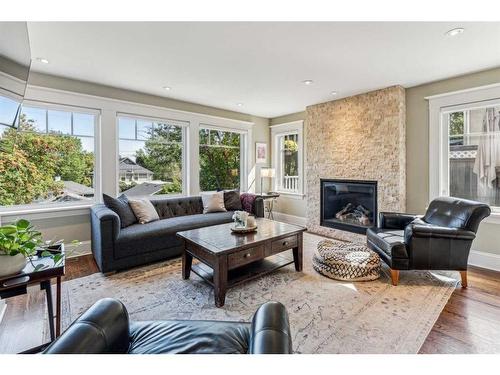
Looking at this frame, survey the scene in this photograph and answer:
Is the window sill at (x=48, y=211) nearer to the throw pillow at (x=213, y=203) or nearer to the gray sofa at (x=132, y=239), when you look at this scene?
the gray sofa at (x=132, y=239)

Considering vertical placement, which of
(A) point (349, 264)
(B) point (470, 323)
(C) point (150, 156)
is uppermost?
(C) point (150, 156)

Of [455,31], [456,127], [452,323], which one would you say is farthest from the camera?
[456,127]

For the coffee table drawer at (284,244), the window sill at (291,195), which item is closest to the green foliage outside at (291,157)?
the window sill at (291,195)

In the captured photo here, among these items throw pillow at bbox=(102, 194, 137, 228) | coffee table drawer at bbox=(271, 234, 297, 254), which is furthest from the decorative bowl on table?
throw pillow at bbox=(102, 194, 137, 228)

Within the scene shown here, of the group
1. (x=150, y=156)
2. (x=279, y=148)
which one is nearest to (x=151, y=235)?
(x=150, y=156)

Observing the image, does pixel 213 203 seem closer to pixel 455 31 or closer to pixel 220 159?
pixel 220 159

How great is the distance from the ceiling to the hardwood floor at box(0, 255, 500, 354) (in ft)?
7.84

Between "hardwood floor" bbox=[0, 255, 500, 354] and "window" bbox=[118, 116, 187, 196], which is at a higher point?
"window" bbox=[118, 116, 187, 196]

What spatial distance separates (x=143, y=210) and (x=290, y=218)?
3.16m

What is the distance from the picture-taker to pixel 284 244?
2758 millimetres

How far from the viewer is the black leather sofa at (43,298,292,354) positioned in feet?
3.07

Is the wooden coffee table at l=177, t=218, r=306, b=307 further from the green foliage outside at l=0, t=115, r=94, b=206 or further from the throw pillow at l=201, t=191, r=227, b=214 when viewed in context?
the green foliage outside at l=0, t=115, r=94, b=206

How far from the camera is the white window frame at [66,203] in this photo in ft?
10.4
